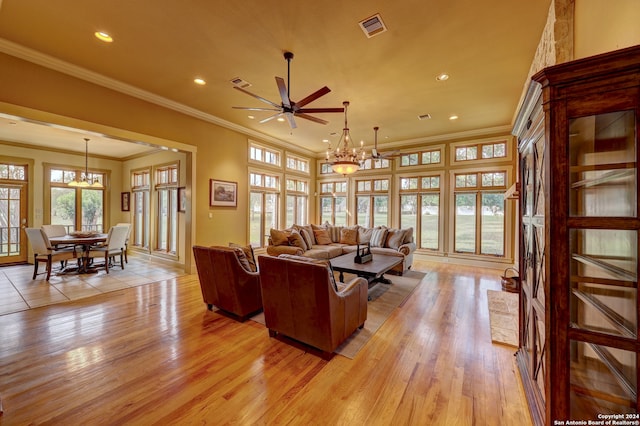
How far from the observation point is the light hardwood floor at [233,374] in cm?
179

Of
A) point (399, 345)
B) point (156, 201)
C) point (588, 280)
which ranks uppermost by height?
point (156, 201)

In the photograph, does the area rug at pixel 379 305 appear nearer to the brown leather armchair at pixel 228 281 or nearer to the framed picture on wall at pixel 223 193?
the brown leather armchair at pixel 228 281

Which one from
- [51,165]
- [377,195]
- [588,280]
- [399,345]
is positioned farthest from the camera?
[377,195]

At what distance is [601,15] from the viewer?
1808 mm

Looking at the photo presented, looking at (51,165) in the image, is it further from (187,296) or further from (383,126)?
(383,126)

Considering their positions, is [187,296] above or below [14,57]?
below

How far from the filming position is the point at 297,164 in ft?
28.9

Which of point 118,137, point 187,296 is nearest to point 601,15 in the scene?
point 187,296

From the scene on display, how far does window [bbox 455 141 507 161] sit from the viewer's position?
21.1 ft

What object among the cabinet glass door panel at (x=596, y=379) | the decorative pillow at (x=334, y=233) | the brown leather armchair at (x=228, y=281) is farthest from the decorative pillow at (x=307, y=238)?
the cabinet glass door panel at (x=596, y=379)

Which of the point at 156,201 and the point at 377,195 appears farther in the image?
the point at 377,195

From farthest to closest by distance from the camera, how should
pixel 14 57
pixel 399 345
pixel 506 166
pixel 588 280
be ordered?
pixel 506 166
pixel 14 57
pixel 399 345
pixel 588 280

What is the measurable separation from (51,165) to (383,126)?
9.18 metres

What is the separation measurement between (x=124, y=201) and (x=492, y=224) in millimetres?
10987
